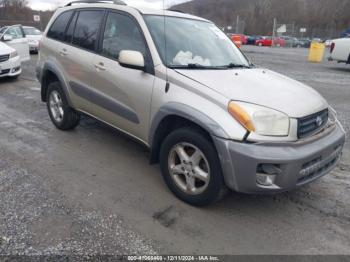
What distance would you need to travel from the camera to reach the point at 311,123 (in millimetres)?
3023

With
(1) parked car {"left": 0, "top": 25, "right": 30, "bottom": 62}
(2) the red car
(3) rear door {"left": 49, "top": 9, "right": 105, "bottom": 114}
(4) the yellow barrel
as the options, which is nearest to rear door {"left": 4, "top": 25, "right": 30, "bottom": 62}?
(1) parked car {"left": 0, "top": 25, "right": 30, "bottom": 62}

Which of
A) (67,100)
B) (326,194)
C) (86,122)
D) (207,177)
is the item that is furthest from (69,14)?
(326,194)

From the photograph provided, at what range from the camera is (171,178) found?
3.34 m

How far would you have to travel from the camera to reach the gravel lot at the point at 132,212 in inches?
104

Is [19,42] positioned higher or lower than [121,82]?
higher

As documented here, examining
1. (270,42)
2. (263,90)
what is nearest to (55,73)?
(263,90)

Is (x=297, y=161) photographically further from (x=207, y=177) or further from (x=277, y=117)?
(x=207, y=177)

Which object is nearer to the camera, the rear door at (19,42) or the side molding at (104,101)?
the side molding at (104,101)

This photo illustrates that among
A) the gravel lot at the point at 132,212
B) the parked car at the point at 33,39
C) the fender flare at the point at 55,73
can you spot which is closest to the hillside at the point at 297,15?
the parked car at the point at 33,39

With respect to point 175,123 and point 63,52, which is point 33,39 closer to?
point 63,52

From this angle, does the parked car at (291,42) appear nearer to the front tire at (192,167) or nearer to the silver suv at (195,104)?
the silver suv at (195,104)

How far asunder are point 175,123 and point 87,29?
2.07 m

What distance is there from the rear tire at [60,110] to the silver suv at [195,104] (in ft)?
1.09

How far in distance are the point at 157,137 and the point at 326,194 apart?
1.94 metres
